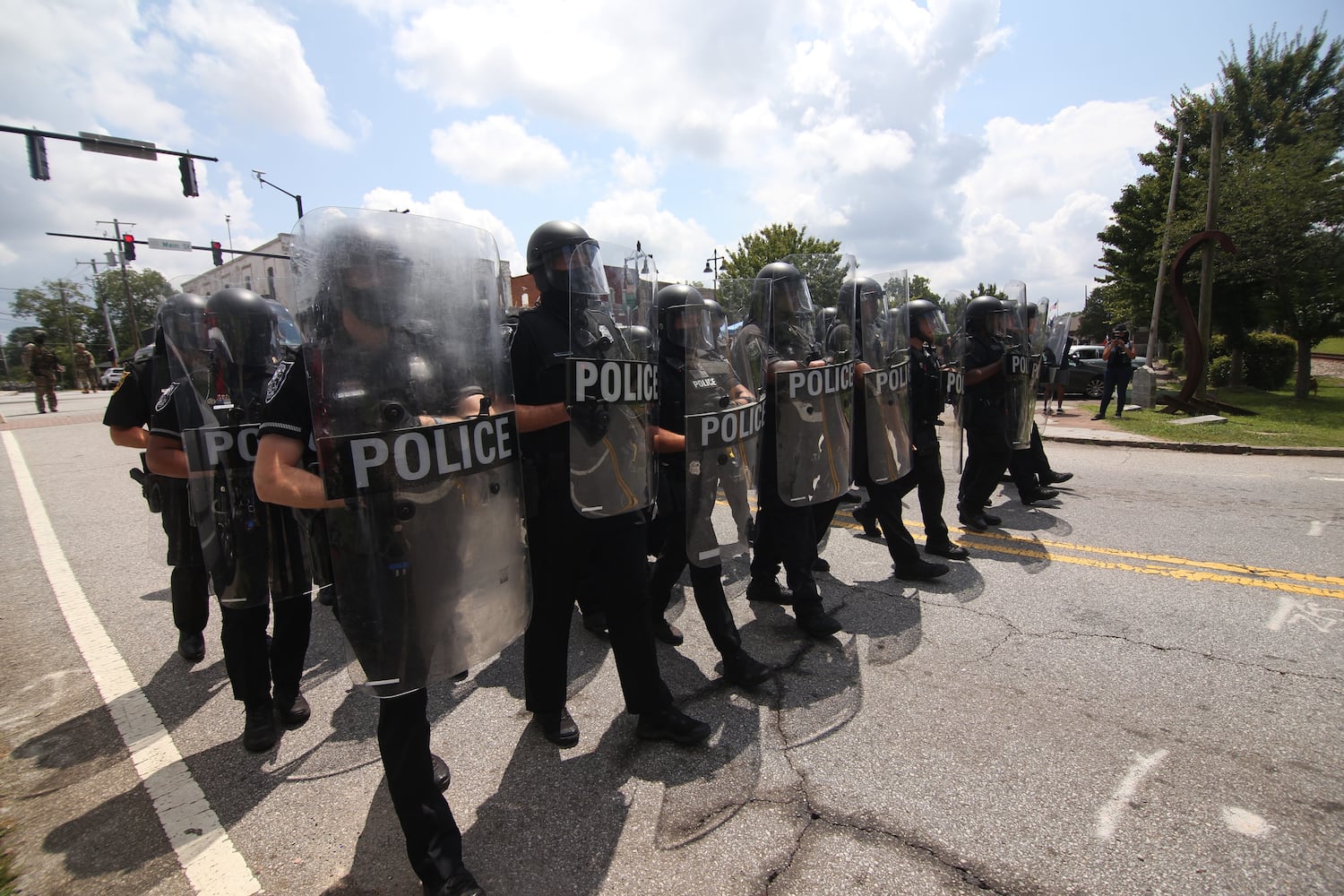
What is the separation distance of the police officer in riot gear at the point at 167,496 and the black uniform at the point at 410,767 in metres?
1.61

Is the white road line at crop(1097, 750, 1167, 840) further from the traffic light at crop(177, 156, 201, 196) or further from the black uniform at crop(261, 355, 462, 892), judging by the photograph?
the traffic light at crop(177, 156, 201, 196)

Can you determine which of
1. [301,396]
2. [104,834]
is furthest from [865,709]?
[104,834]

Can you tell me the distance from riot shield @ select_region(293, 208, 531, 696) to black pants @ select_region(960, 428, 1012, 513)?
15.8 ft

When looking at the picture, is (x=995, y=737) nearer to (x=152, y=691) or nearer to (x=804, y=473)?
(x=804, y=473)

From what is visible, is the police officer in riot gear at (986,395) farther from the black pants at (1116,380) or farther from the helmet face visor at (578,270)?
the black pants at (1116,380)

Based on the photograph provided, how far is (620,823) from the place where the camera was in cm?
228

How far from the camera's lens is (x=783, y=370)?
3.37 meters

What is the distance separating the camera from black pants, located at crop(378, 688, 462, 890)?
1.92m

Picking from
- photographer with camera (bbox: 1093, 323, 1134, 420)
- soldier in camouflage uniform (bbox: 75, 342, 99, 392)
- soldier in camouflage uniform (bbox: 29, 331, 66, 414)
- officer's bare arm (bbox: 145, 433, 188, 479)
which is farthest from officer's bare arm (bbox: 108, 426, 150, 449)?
soldier in camouflage uniform (bbox: 75, 342, 99, 392)

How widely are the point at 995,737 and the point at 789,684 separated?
92 centimetres

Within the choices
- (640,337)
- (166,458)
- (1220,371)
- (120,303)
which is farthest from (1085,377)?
(120,303)

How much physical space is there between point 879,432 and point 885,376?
36 centimetres

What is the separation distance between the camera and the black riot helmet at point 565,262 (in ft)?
7.93

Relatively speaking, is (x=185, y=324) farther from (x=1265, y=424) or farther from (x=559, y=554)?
(x=1265, y=424)
